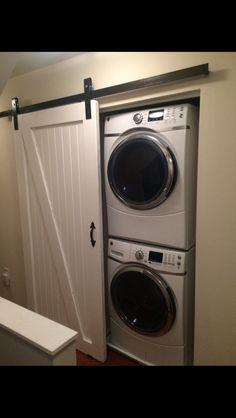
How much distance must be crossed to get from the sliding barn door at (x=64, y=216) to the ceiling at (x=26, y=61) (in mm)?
362

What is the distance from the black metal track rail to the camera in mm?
1242

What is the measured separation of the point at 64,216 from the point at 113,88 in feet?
3.30

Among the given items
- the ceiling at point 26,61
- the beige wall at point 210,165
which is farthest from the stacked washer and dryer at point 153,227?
the ceiling at point 26,61

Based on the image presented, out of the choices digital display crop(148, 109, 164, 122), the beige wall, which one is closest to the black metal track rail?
the beige wall

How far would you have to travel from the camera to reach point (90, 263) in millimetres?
1764

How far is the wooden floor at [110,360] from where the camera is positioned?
184 cm

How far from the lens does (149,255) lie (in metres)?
1.61

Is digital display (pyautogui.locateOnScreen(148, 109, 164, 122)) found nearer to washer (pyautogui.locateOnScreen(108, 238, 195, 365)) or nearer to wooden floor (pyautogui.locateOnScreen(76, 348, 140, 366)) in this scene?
washer (pyautogui.locateOnScreen(108, 238, 195, 365))

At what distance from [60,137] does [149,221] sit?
3.01 ft

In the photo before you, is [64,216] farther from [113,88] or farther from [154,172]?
[113,88]

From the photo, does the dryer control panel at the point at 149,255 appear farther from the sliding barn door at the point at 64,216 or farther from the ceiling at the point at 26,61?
the ceiling at the point at 26,61

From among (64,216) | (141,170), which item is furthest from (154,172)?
(64,216)
